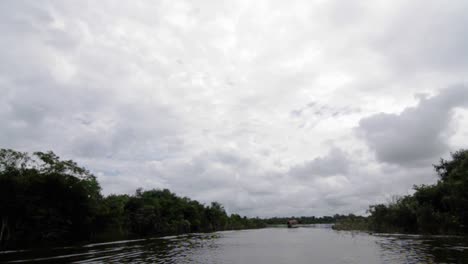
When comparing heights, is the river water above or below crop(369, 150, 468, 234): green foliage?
below

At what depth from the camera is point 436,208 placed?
74375mm

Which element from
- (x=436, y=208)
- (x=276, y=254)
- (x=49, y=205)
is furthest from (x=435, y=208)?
(x=49, y=205)

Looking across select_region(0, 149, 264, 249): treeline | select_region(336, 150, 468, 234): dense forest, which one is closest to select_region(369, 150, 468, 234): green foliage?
select_region(336, 150, 468, 234): dense forest

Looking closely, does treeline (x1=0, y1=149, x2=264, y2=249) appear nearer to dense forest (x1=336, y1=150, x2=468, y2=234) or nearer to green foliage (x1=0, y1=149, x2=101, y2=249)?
green foliage (x1=0, y1=149, x2=101, y2=249)

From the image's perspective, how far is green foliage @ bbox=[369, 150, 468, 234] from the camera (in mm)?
63625

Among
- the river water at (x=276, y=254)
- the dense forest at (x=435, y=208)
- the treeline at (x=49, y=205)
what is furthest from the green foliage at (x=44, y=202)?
the dense forest at (x=435, y=208)

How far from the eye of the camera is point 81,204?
275 feet

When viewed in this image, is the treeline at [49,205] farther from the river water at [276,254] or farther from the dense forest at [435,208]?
the dense forest at [435,208]

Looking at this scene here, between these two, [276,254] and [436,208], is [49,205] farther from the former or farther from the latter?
[436,208]

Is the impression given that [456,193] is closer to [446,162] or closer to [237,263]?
[446,162]

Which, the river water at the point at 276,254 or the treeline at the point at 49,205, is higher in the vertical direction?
the treeline at the point at 49,205

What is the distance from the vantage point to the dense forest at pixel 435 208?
209 ft

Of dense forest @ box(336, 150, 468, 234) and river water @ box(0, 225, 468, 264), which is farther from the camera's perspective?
dense forest @ box(336, 150, 468, 234)

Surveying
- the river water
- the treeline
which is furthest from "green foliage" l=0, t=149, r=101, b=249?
the river water
